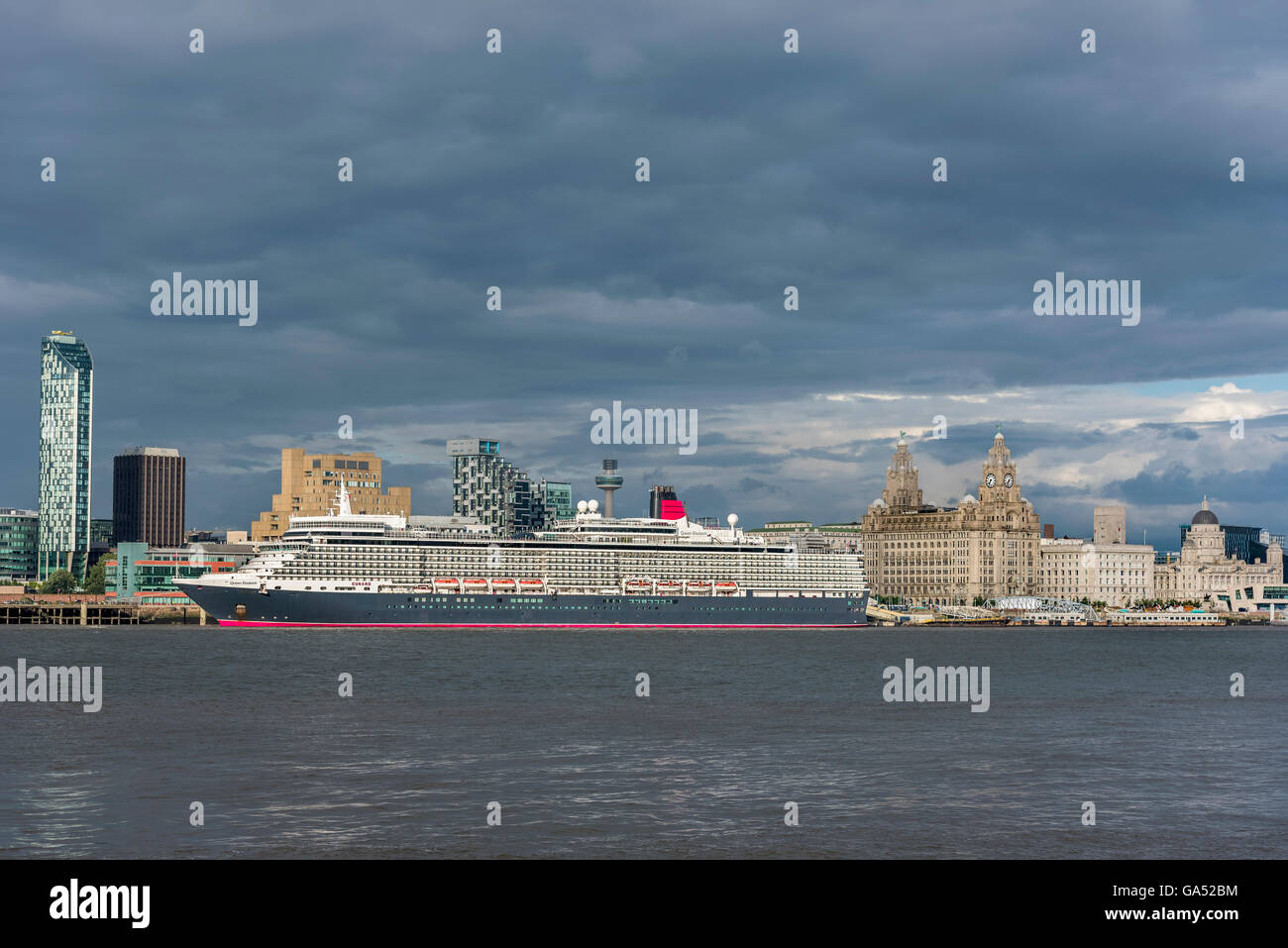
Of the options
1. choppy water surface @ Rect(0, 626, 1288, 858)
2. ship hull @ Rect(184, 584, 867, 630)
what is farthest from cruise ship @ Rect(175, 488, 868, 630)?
choppy water surface @ Rect(0, 626, 1288, 858)

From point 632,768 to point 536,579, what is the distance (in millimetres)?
123985

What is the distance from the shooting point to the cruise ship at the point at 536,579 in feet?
499

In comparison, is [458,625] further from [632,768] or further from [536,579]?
[632,768]

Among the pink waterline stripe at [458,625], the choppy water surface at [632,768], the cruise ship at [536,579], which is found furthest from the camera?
the cruise ship at [536,579]

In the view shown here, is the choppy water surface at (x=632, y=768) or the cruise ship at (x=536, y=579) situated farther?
the cruise ship at (x=536, y=579)

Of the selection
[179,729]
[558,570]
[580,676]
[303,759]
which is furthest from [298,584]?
[303,759]

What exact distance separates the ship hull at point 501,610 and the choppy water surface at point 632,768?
6695cm

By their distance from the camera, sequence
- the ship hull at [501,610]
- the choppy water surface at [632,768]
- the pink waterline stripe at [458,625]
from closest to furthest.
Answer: the choppy water surface at [632,768] → the ship hull at [501,610] → the pink waterline stripe at [458,625]

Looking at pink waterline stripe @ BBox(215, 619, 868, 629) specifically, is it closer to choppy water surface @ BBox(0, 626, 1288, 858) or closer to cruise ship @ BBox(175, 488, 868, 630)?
cruise ship @ BBox(175, 488, 868, 630)

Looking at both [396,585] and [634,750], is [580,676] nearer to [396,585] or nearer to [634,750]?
[634,750]

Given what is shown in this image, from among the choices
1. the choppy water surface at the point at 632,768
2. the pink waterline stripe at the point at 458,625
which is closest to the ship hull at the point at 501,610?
the pink waterline stripe at the point at 458,625

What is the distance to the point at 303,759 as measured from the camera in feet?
132

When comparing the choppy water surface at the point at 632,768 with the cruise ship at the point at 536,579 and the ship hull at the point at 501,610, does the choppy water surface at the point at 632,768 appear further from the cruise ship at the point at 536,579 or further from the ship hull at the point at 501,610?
the cruise ship at the point at 536,579
